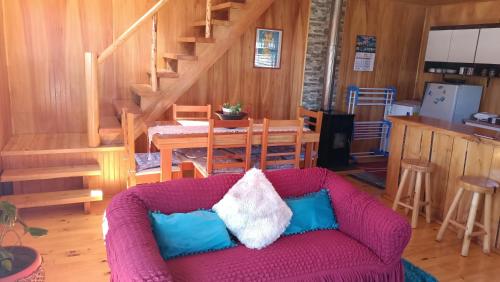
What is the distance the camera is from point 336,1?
4.94 metres

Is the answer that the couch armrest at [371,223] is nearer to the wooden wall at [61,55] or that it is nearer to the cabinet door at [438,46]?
the wooden wall at [61,55]

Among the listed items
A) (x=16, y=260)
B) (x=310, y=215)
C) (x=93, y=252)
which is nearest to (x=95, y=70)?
(x=93, y=252)

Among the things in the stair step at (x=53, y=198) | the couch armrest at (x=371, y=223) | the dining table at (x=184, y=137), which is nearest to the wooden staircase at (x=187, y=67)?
the dining table at (x=184, y=137)

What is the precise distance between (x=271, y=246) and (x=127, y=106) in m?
2.42

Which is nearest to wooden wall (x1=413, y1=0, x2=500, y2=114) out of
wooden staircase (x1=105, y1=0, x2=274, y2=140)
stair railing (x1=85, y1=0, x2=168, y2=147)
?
wooden staircase (x1=105, y1=0, x2=274, y2=140)

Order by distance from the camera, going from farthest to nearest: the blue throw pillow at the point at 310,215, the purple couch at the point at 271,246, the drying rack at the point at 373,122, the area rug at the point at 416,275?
the drying rack at the point at 373,122, the area rug at the point at 416,275, the blue throw pillow at the point at 310,215, the purple couch at the point at 271,246

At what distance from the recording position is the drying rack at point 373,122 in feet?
19.2

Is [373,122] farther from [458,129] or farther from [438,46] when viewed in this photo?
[458,129]

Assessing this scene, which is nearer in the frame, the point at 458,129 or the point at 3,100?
the point at 458,129

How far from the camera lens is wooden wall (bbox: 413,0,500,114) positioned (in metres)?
5.02

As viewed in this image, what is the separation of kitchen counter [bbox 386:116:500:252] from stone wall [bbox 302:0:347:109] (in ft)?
5.15

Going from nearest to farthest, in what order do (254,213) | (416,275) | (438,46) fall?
(254,213), (416,275), (438,46)

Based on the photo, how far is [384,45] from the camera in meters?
5.82

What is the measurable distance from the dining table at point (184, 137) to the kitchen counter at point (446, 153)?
3.28 feet
